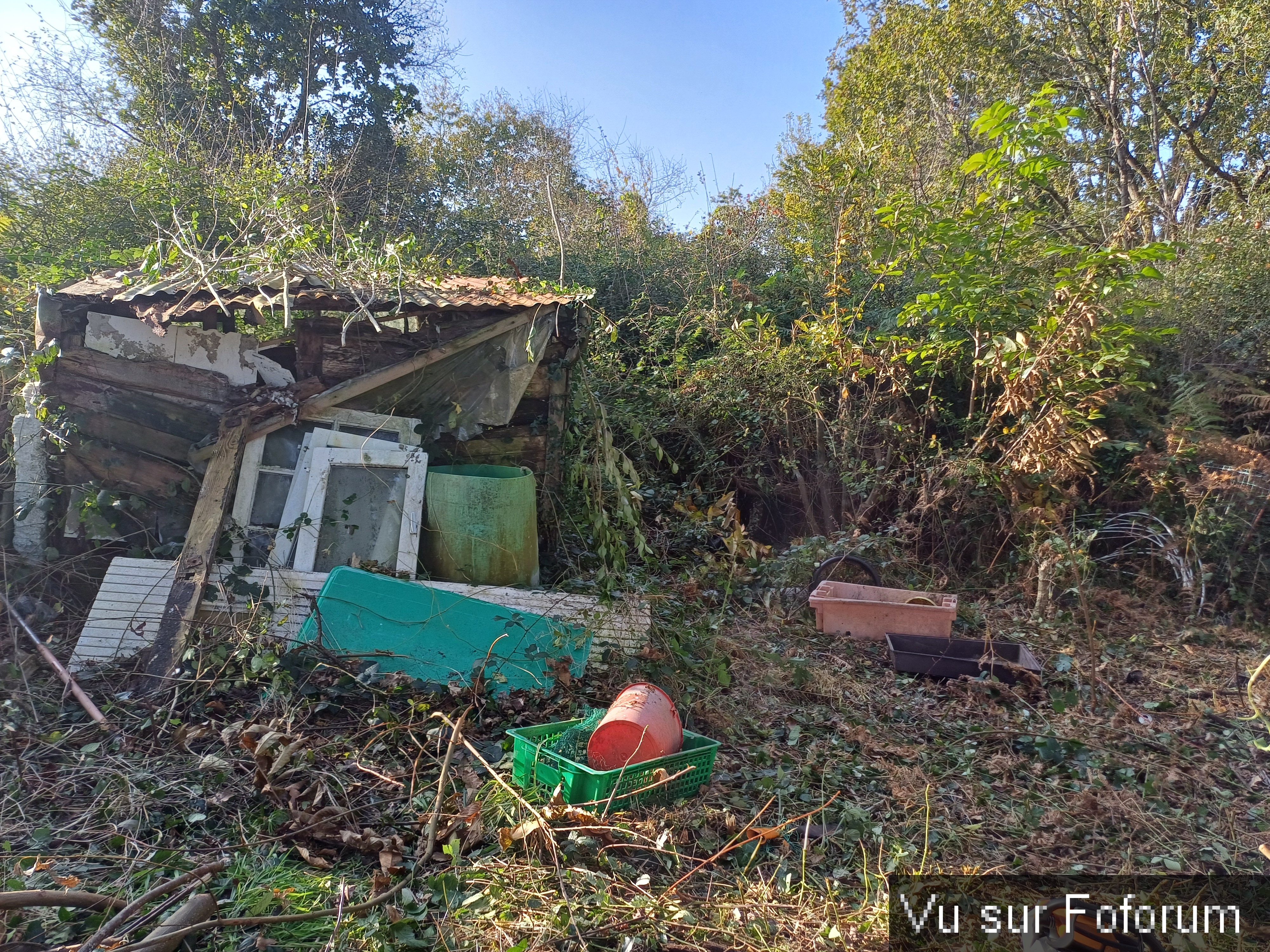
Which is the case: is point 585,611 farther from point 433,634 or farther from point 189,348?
point 189,348

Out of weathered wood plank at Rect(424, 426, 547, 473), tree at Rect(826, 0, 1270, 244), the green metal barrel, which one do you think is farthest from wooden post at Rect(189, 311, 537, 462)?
tree at Rect(826, 0, 1270, 244)

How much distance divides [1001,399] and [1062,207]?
622 cm

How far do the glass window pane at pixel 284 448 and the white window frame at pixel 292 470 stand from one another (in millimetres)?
20

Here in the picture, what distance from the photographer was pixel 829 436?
24.1 ft

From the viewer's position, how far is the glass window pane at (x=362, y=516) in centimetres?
471

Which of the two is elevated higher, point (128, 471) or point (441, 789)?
point (128, 471)

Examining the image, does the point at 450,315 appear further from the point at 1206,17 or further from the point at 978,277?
the point at 1206,17

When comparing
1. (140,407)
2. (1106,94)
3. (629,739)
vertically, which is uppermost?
(1106,94)

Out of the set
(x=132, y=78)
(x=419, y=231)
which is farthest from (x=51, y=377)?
(x=132, y=78)

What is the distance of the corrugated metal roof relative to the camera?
4.60 m

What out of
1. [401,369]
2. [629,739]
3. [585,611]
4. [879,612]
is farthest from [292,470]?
[879,612]

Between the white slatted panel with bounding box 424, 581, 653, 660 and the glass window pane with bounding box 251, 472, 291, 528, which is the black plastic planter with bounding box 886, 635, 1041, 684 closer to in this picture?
the white slatted panel with bounding box 424, 581, 653, 660

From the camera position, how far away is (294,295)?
4688 mm

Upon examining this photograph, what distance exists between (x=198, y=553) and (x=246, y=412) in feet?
3.01
